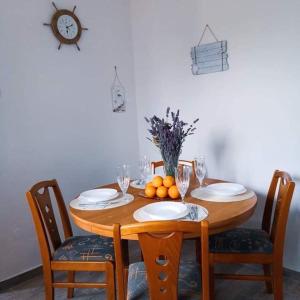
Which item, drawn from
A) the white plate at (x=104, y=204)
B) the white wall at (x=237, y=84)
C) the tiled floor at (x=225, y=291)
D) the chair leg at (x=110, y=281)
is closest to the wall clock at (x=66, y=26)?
the white wall at (x=237, y=84)

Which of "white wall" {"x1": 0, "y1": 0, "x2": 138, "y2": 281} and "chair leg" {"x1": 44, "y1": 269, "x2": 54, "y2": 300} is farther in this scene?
"white wall" {"x1": 0, "y1": 0, "x2": 138, "y2": 281}

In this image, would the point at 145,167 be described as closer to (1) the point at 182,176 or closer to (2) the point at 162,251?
(1) the point at 182,176

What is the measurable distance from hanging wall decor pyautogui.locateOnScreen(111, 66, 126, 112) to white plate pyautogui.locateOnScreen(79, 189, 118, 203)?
1.18 metres

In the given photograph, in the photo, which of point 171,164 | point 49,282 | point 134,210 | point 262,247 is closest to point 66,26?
point 171,164

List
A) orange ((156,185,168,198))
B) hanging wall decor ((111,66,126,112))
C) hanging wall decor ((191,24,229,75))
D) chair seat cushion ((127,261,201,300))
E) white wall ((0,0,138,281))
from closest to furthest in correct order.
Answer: chair seat cushion ((127,261,201,300)), orange ((156,185,168,198)), white wall ((0,0,138,281)), hanging wall decor ((191,24,229,75)), hanging wall decor ((111,66,126,112))

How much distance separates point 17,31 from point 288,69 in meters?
1.94

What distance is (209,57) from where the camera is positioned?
8.16 feet

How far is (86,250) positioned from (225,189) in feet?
2.99

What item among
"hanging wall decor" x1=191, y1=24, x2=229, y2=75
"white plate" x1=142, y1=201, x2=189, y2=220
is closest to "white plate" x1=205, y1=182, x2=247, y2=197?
"white plate" x1=142, y1=201, x2=189, y2=220

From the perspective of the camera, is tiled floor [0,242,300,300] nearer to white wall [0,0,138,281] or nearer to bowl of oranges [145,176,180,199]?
white wall [0,0,138,281]

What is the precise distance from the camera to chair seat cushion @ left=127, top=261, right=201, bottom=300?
138cm

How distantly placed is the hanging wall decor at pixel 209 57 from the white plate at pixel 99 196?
129 cm

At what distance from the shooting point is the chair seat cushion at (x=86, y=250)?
1715 mm

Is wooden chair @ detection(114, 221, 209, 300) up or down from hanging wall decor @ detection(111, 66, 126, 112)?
down
